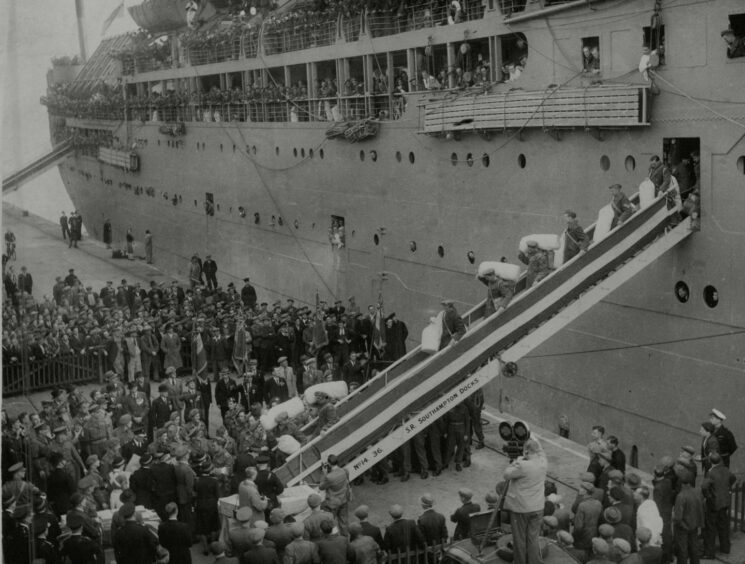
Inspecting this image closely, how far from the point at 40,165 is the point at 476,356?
39.2m

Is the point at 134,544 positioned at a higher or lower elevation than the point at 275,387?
higher

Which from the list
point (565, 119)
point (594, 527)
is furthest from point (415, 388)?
point (565, 119)

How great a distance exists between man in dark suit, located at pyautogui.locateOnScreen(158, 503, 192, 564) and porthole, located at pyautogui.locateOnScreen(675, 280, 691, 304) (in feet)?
24.7

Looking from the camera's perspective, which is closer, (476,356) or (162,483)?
(162,483)

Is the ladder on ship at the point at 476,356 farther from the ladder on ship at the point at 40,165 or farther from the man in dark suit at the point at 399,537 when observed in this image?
the ladder on ship at the point at 40,165

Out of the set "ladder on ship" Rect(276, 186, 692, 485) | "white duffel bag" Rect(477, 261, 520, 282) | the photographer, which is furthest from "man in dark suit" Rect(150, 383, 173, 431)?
"white duffel bag" Rect(477, 261, 520, 282)

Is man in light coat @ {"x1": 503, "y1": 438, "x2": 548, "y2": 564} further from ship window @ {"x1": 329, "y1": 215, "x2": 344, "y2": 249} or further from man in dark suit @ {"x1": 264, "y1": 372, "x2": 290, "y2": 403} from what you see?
ship window @ {"x1": 329, "y1": 215, "x2": 344, "y2": 249}

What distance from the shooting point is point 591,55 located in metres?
14.1

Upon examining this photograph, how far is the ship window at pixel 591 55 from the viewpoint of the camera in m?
14.1

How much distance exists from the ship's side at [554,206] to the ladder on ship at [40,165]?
23.1m

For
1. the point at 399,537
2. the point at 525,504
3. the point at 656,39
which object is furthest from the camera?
the point at 656,39

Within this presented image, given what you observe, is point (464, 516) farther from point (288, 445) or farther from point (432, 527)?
point (288, 445)

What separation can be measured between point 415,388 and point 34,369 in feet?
31.5

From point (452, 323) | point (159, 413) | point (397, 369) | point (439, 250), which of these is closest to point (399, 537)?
point (452, 323)
